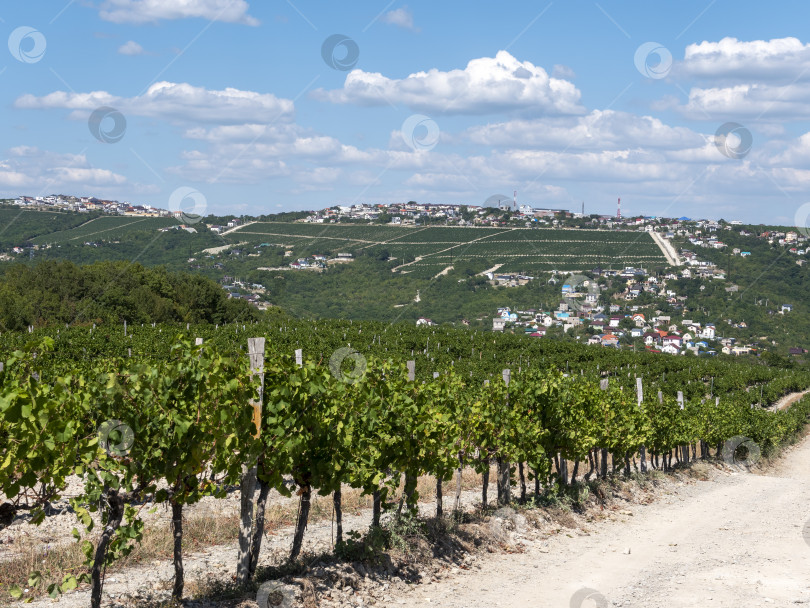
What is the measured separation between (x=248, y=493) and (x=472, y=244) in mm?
122227

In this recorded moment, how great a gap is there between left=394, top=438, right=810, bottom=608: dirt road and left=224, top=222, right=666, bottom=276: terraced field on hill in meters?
88.7

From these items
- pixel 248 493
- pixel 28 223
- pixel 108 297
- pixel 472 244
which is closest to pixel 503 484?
pixel 248 493

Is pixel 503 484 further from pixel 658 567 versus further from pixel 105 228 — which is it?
pixel 105 228

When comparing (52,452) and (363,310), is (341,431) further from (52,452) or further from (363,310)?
(363,310)

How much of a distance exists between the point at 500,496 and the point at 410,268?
95086mm

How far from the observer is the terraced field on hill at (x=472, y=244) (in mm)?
112625

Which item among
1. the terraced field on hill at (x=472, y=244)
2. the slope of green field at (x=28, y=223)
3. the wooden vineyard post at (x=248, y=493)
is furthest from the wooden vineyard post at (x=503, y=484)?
the slope of green field at (x=28, y=223)

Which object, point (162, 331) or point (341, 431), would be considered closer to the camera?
point (341, 431)

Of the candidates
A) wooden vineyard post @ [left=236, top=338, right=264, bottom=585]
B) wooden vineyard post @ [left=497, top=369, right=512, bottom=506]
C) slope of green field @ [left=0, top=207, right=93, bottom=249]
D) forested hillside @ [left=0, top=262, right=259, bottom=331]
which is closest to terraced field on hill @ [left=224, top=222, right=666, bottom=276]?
slope of green field @ [left=0, top=207, right=93, bottom=249]

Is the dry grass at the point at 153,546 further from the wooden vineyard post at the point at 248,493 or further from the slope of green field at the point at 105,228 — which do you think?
the slope of green field at the point at 105,228

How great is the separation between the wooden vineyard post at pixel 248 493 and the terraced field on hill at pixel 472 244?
309ft

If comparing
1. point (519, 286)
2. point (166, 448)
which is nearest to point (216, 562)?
point (166, 448)

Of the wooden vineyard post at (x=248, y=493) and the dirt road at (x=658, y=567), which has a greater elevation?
the wooden vineyard post at (x=248, y=493)

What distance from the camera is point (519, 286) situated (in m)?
94.0
